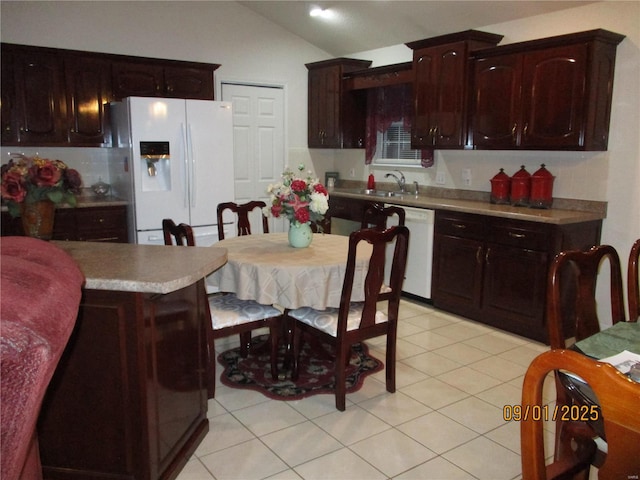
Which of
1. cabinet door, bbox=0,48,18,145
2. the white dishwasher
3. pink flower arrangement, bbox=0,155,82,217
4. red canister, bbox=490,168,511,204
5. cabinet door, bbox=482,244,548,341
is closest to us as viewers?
pink flower arrangement, bbox=0,155,82,217

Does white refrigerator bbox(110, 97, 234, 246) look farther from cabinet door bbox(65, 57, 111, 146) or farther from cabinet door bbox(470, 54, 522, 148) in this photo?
cabinet door bbox(470, 54, 522, 148)

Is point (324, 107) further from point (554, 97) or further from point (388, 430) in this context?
point (388, 430)

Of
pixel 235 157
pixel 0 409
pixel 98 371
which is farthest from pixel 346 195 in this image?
pixel 0 409

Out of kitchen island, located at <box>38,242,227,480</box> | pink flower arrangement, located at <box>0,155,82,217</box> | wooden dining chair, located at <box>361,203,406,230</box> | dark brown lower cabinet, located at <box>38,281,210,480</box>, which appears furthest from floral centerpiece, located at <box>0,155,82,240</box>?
wooden dining chair, located at <box>361,203,406,230</box>

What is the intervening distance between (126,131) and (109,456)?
10.2 ft

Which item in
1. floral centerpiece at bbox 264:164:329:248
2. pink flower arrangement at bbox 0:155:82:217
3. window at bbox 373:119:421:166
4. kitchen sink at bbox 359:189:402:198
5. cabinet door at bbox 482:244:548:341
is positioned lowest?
cabinet door at bbox 482:244:548:341

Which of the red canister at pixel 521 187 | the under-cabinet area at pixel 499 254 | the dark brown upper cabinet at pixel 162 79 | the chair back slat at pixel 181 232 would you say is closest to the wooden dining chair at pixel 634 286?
the under-cabinet area at pixel 499 254

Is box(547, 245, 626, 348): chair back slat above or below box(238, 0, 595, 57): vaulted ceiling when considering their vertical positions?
below

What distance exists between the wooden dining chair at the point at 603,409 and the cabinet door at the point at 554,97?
304cm

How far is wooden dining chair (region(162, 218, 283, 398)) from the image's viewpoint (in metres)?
2.73

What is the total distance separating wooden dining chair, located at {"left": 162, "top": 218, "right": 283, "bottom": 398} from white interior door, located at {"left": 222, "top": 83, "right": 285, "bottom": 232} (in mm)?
2688

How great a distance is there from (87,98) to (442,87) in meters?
3.07

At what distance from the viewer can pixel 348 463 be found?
88.4 inches

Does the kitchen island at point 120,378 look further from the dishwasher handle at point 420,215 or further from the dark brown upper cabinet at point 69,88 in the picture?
the dark brown upper cabinet at point 69,88
